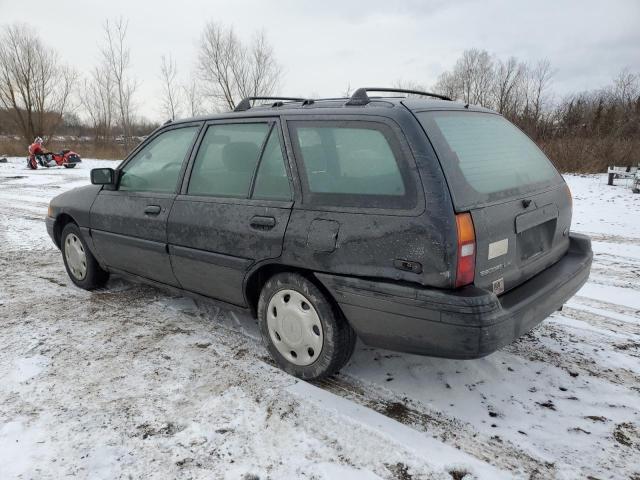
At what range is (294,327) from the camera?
281 centimetres

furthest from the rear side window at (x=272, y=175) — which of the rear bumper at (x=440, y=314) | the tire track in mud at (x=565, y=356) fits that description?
the tire track in mud at (x=565, y=356)

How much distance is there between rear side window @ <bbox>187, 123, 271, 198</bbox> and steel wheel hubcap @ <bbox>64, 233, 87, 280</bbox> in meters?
1.83

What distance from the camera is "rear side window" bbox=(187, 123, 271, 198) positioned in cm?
303

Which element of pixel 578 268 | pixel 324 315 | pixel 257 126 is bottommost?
pixel 324 315

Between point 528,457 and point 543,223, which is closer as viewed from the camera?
point 528,457

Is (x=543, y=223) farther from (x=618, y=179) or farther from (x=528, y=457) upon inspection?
(x=618, y=179)

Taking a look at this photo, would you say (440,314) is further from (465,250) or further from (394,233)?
(394,233)

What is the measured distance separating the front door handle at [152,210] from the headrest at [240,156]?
2.34 feet

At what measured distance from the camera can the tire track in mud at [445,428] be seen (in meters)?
2.13

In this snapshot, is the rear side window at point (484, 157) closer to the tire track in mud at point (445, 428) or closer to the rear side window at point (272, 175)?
the rear side window at point (272, 175)

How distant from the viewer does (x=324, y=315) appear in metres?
2.64

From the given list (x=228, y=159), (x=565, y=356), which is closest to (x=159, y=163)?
(x=228, y=159)

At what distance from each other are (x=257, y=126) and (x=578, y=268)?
2.36m

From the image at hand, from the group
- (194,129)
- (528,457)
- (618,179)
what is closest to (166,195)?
(194,129)
